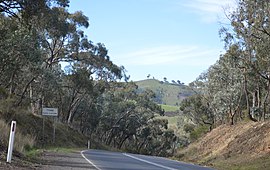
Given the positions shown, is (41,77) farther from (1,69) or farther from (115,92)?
(115,92)

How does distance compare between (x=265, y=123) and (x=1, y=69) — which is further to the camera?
(x=1, y=69)

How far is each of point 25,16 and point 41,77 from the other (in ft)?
78.9

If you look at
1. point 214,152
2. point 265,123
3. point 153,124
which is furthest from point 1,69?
point 153,124

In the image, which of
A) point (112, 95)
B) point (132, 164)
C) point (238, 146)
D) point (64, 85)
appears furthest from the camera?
point (112, 95)

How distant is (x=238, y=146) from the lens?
3052 cm

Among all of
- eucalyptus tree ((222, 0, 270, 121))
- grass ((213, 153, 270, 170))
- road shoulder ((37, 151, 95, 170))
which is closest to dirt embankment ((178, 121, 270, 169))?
grass ((213, 153, 270, 170))

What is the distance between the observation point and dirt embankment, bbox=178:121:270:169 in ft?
88.6

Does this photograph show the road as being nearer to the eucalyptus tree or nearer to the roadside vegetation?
Answer: the roadside vegetation

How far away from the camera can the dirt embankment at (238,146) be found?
2702cm

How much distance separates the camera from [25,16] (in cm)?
2014

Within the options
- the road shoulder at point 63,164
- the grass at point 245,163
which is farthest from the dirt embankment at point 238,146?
the road shoulder at point 63,164

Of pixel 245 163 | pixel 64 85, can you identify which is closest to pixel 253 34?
pixel 245 163

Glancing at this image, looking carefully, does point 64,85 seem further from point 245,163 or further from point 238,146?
point 245,163

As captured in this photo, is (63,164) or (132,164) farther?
(132,164)
